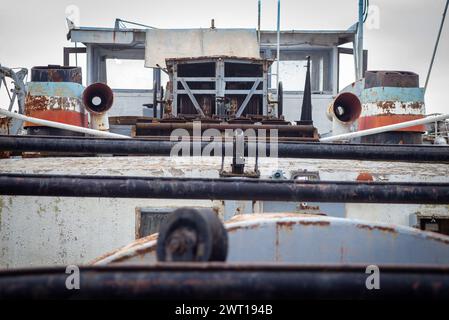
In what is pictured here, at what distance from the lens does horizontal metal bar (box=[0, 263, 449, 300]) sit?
2.87 ft

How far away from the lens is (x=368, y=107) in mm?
6582

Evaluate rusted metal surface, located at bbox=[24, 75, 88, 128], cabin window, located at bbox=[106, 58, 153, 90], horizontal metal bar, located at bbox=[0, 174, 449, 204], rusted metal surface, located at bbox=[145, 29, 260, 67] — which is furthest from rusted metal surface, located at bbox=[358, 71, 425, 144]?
cabin window, located at bbox=[106, 58, 153, 90]

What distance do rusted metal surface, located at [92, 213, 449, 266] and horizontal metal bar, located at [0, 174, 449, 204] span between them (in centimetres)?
10

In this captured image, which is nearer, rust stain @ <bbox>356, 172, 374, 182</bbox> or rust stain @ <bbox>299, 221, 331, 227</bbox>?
rust stain @ <bbox>299, 221, 331, 227</bbox>

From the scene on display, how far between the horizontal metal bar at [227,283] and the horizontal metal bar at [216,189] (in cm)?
98

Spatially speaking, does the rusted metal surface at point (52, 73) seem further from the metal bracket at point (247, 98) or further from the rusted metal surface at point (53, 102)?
the metal bracket at point (247, 98)

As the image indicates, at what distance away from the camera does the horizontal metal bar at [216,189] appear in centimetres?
187

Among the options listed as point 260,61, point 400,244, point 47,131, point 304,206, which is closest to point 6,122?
point 47,131

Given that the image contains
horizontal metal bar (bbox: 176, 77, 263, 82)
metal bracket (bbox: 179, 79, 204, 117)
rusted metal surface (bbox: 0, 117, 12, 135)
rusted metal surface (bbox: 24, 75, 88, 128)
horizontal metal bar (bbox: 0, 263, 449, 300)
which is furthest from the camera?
horizontal metal bar (bbox: 176, 77, 263, 82)

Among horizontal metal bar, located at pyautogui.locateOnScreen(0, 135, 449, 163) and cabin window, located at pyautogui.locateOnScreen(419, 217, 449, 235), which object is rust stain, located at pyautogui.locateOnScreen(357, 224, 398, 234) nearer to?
horizontal metal bar, located at pyautogui.locateOnScreen(0, 135, 449, 163)

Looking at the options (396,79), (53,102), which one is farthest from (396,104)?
(53,102)
